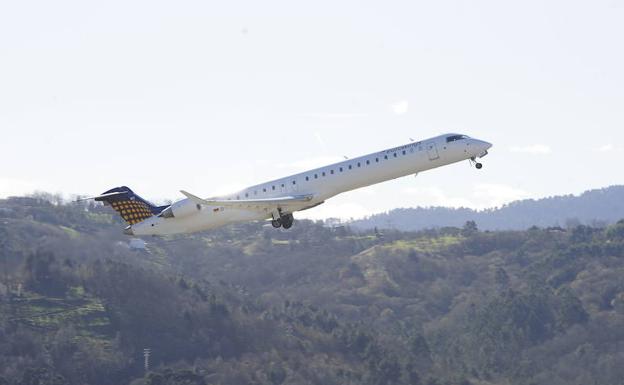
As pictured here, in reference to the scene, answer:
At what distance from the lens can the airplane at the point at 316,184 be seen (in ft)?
189

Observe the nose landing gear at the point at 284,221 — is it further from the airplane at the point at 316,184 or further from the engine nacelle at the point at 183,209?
the engine nacelle at the point at 183,209

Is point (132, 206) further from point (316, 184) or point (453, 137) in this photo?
point (453, 137)

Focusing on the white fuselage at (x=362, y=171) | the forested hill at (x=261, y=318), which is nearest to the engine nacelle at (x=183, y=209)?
the white fuselage at (x=362, y=171)

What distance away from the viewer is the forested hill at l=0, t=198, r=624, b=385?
117m

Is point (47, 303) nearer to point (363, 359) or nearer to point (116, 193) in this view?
point (363, 359)

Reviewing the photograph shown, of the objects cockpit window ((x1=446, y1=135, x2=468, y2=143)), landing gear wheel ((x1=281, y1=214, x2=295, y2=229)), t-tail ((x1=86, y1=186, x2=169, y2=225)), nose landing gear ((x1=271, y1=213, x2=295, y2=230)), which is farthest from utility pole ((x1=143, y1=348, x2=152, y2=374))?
cockpit window ((x1=446, y1=135, x2=468, y2=143))

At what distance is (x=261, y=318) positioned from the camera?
13888 cm

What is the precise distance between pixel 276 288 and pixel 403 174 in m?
128

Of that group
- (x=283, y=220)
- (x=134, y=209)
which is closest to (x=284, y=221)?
(x=283, y=220)

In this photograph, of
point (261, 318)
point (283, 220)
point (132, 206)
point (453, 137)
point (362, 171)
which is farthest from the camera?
point (261, 318)

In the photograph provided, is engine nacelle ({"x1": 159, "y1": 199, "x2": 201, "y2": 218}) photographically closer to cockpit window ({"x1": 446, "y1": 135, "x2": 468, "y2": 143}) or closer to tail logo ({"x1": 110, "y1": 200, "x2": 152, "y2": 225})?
tail logo ({"x1": 110, "y1": 200, "x2": 152, "y2": 225})

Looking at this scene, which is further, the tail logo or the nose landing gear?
the tail logo

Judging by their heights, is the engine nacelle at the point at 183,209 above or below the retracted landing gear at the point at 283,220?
above

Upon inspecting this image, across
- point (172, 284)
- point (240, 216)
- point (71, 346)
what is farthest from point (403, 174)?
point (172, 284)
